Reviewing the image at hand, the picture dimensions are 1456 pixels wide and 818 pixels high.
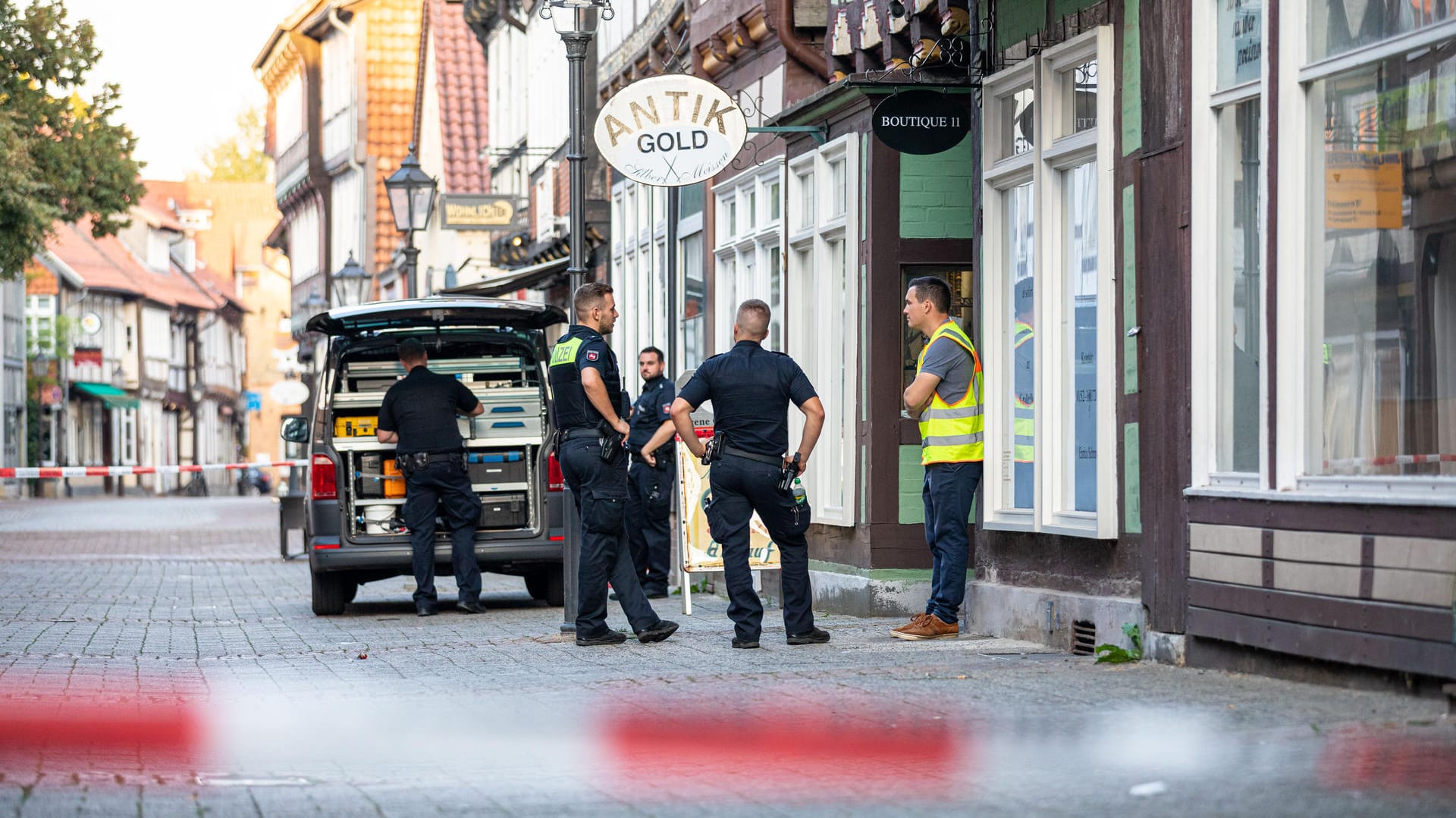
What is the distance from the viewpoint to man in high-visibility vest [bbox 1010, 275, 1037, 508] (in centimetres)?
1251

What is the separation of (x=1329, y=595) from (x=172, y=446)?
3482 inches

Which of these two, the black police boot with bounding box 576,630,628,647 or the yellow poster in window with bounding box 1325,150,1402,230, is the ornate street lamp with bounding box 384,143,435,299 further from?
the yellow poster in window with bounding box 1325,150,1402,230

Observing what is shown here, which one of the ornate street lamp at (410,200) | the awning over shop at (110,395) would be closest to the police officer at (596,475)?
the ornate street lamp at (410,200)

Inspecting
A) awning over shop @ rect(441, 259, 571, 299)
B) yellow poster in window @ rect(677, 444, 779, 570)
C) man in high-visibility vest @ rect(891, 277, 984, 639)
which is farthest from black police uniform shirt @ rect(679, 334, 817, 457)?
awning over shop @ rect(441, 259, 571, 299)

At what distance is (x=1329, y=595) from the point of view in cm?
898

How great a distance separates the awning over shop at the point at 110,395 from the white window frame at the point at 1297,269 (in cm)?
7314

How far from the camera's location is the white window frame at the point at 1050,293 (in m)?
11.2

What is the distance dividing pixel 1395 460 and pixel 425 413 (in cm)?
837

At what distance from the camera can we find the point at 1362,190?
9.26 meters

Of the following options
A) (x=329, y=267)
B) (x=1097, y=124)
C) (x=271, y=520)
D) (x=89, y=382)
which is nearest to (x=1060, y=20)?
(x=1097, y=124)

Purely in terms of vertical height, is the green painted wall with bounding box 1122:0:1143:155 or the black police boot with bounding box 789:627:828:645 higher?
the green painted wall with bounding box 1122:0:1143:155

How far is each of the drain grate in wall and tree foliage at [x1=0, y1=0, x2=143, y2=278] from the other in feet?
78.6

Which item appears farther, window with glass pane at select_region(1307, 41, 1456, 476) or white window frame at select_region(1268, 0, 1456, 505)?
white window frame at select_region(1268, 0, 1456, 505)

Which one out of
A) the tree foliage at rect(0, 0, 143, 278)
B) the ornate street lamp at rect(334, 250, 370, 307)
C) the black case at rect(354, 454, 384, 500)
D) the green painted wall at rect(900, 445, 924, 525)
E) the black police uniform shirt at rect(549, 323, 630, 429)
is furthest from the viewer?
the ornate street lamp at rect(334, 250, 370, 307)
